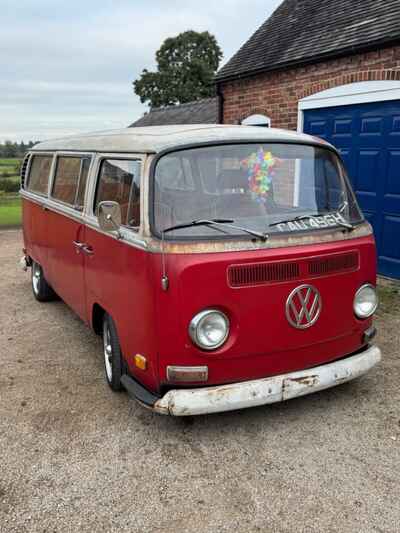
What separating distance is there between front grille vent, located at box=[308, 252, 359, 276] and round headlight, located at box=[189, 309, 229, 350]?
69cm

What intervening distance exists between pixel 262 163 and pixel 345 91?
508 centimetres

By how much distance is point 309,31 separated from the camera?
9469 millimetres

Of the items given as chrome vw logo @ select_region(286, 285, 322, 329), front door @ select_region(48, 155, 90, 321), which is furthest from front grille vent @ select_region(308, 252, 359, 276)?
front door @ select_region(48, 155, 90, 321)

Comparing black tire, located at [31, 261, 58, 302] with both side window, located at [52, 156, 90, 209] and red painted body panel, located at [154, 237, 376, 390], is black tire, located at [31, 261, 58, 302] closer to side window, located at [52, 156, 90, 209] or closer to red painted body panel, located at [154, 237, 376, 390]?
side window, located at [52, 156, 90, 209]

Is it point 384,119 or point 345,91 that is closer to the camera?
point 384,119

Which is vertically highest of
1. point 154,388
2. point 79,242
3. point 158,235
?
point 158,235

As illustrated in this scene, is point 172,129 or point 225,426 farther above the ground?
point 172,129

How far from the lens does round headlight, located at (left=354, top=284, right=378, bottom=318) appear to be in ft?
11.8

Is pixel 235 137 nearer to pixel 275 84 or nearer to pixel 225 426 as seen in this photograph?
pixel 225 426

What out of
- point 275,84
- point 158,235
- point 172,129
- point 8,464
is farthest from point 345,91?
point 8,464

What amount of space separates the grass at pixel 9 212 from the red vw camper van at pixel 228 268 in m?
11.2

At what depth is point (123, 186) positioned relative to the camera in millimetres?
3635

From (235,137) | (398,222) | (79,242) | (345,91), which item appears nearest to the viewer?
(235,137)

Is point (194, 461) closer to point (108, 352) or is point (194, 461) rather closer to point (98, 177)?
point (108, 352)
